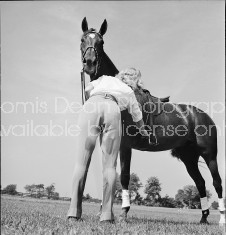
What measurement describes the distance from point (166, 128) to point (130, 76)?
1.85 meters

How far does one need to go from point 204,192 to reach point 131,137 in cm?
341

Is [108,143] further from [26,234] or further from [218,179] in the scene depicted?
[218,179]

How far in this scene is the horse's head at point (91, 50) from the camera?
490cm

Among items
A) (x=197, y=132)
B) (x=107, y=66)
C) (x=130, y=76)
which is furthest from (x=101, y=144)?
(x=197, y=132)

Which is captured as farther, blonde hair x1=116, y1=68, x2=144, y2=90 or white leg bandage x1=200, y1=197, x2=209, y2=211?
white leg bandage x1=200, y1=197, x2=209, y2=211

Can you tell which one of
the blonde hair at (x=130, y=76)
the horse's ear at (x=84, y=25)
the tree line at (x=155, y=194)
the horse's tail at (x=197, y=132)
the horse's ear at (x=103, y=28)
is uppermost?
the horse's ear at (x=84, y=25)

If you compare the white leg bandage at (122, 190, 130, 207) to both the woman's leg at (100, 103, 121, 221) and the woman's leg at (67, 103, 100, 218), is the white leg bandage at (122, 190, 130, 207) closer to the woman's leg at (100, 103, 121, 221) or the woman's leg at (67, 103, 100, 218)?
the woman's leg at (100, 103, 121, 221)

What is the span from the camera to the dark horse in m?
5.19


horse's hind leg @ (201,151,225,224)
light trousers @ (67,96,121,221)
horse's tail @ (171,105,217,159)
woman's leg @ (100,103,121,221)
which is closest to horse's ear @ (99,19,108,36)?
light trousers @ (67,96,121,221)

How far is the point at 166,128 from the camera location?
7.45 m

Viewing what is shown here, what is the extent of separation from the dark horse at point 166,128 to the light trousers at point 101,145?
744 mm

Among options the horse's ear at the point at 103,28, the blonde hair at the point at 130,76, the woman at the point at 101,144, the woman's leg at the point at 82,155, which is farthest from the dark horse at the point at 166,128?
the woman's leg at the point at 82,155

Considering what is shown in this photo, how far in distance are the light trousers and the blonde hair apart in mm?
1674

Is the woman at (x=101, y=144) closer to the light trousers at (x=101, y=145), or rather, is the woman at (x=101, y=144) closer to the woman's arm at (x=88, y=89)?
the light trousers at (x=101, y=145)
